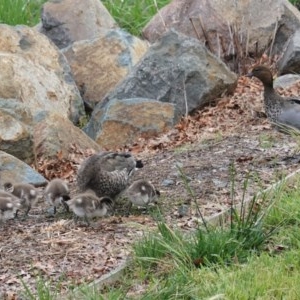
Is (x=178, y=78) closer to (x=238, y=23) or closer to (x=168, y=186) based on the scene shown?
(x=238, y=23)

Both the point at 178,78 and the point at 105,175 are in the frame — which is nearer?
the point at 105,175

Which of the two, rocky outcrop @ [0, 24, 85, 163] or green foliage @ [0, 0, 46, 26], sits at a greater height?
rocky outcrop @ [0, 24, 85, 163]

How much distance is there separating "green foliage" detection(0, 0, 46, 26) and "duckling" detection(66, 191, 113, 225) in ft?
33.8

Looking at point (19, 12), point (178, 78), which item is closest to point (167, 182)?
point (178, 78)

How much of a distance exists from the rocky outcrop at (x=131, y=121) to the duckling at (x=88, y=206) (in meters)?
4.43

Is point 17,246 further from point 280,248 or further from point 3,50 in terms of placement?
point 3,50

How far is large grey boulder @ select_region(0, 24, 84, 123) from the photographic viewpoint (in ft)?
45.4

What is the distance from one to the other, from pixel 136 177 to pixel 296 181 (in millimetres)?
1932

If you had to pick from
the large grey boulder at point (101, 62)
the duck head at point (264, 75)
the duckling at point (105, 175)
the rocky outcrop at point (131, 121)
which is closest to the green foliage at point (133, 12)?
the large grey boulder at point (101, 62)

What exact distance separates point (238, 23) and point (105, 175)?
8.00 metres

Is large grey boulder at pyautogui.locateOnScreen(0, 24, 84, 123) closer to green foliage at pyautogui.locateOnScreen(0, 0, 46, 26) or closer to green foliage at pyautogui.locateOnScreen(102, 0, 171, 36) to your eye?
green foliage at pyautogui.locateOnScreen(0, 0, 46, 26)

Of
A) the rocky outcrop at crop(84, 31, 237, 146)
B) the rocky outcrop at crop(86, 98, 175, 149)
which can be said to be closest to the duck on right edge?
the rocky outcrop at crop(86, 98, 175, 149)

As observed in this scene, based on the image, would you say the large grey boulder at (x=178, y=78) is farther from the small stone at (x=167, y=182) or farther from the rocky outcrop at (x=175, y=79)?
the small stone at (x=167, y=182)

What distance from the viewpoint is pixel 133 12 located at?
19.9 meters
